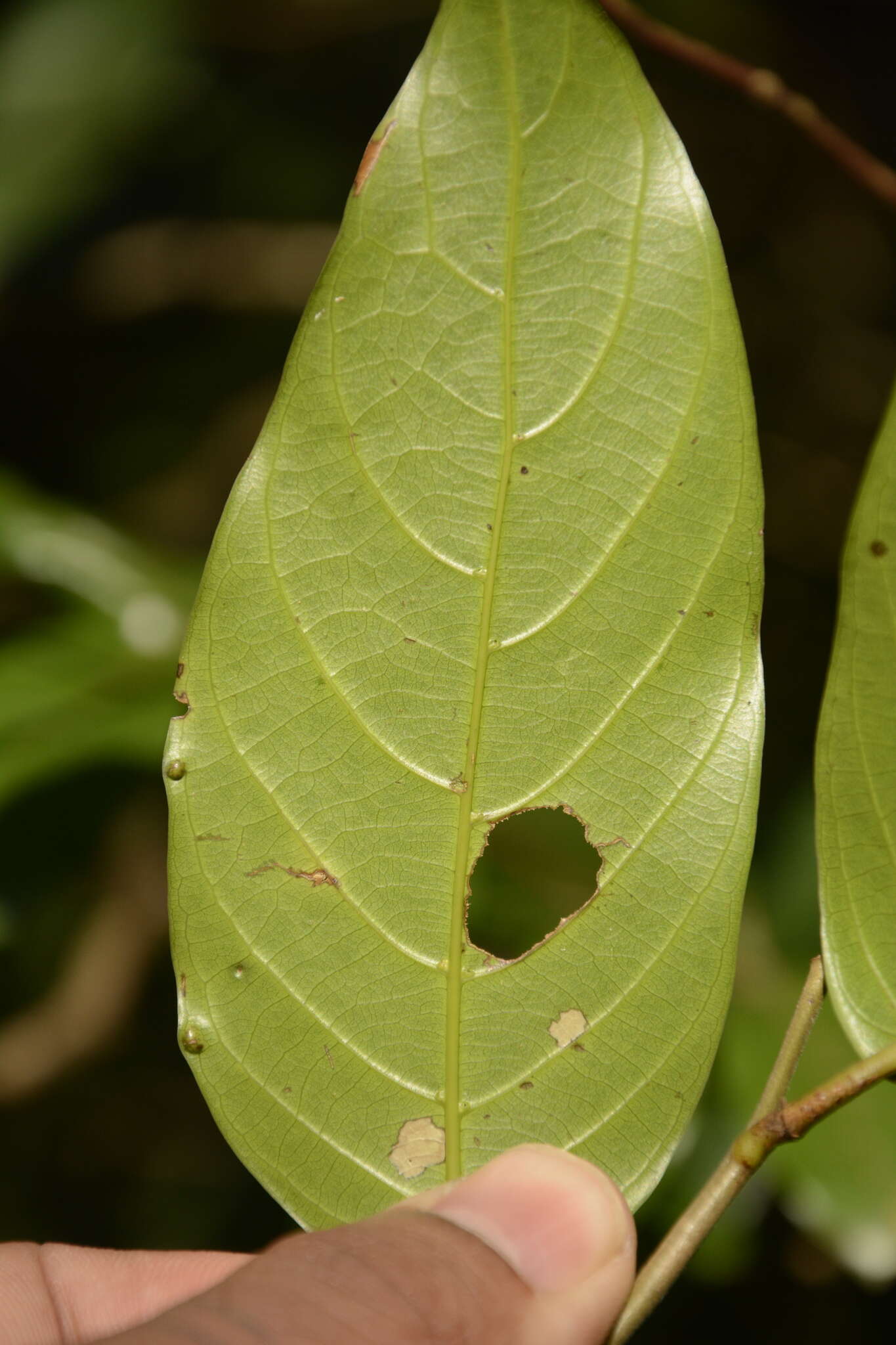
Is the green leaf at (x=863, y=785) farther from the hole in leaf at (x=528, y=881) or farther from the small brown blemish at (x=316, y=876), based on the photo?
the hole in leaf at (x=528, y=881)

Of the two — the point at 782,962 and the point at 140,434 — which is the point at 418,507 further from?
the point at 140,434

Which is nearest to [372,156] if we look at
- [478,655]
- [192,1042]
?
[478,655]

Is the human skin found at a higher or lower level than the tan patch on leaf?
lower

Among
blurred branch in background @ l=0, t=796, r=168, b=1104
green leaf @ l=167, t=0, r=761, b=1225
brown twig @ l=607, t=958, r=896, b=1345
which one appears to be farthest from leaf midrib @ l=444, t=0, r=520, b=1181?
blurred branch in background @ l=0, t=796, r=168, b=1104

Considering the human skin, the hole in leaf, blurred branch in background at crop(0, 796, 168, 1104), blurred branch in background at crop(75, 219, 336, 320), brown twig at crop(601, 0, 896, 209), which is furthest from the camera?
blurred branch in background at crop(75, 219, 336, 320)

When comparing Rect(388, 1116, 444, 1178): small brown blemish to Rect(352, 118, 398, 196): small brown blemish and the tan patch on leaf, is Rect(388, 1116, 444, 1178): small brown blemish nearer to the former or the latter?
the tan patch on leaf
